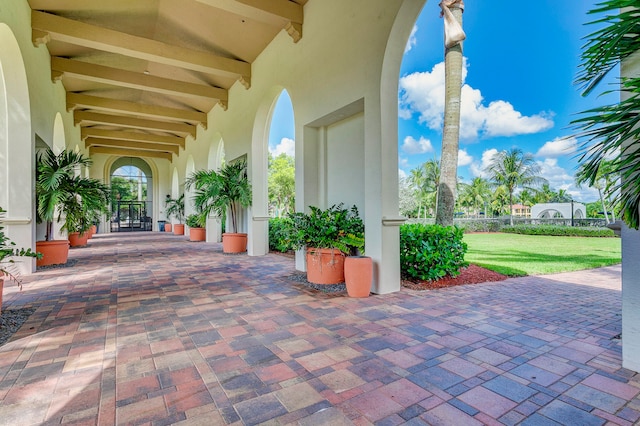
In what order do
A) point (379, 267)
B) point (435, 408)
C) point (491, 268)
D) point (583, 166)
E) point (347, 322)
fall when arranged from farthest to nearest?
point (491, 268)
point (379, 267)
point (347, 322)
point (583, 166)
point (435, 408)

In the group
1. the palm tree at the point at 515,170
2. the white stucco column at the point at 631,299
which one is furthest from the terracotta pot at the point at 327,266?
the palm tree at the point at 515,170

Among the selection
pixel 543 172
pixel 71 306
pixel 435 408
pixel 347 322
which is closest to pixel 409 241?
pixel 347 322

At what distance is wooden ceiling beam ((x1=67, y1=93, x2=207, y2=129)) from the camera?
33.9ft

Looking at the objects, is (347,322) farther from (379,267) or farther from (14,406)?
(14,406)

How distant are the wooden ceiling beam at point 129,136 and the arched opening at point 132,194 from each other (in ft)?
20.0

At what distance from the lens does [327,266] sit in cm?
470

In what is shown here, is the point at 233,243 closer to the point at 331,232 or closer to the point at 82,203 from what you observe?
the point at 82,203

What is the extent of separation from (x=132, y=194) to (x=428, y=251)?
20.6 metres

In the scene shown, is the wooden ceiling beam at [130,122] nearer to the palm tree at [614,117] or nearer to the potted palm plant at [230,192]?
the potted palm plant at [230,192]

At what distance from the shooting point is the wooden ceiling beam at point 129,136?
1373 cm

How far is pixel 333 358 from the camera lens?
2.32 metres

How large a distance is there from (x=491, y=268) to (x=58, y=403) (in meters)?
6.40

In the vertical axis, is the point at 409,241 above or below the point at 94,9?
below

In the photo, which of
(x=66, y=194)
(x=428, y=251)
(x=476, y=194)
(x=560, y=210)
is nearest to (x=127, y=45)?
(x=66, y=194)
